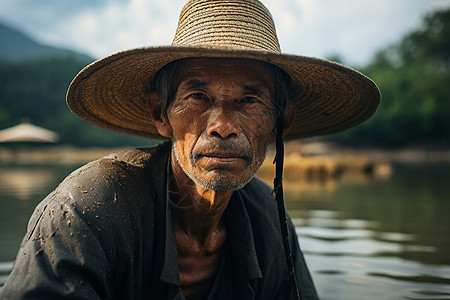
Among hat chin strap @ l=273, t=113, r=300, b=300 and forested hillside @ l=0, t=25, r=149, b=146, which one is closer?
hat chin strap @ l=273, t=113, r=300, b=300

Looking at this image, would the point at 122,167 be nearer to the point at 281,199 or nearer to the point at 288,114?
the point at 281,199

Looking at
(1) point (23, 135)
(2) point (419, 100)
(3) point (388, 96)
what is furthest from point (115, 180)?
(3) point (388, 96)

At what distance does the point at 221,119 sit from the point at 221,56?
219mm

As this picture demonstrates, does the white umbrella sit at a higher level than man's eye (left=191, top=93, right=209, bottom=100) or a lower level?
higher

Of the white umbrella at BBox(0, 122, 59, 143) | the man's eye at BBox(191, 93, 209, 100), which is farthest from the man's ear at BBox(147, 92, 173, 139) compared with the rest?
the white umbrella at BBox(0, 122, 59, 143)

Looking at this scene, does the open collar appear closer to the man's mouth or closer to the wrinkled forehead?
the man's mouth

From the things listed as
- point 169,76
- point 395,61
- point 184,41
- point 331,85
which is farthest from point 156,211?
point 395,61

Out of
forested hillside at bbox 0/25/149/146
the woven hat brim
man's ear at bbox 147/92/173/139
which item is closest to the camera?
the woven hat brim

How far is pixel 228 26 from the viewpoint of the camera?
139 cm

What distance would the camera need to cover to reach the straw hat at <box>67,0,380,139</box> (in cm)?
128

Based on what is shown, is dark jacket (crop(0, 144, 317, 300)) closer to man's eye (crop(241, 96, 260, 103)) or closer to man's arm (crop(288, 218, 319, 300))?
man's arm (crop(288, 218, 319, 300))

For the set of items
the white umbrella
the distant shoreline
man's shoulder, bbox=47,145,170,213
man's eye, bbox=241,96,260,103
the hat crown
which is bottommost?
man's shoulder, bbox=47,145,170,213

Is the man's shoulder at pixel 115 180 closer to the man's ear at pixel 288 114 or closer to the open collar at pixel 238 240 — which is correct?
the open collar at pixel 238 240

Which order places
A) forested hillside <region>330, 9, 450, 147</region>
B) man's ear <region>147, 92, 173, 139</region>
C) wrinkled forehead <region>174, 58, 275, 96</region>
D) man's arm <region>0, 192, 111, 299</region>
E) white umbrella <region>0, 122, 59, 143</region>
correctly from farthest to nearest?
forested hillside <region>330, 9, 450, 147</region>
white umbrella <region>0, 122, 59, 143</region>
man's ear <region>147, 92, 173, 139</region>
wrinkled forehead <region>174, 58, 275, 96</region>
man's arm <region>0, 192, 111, 299</region>
